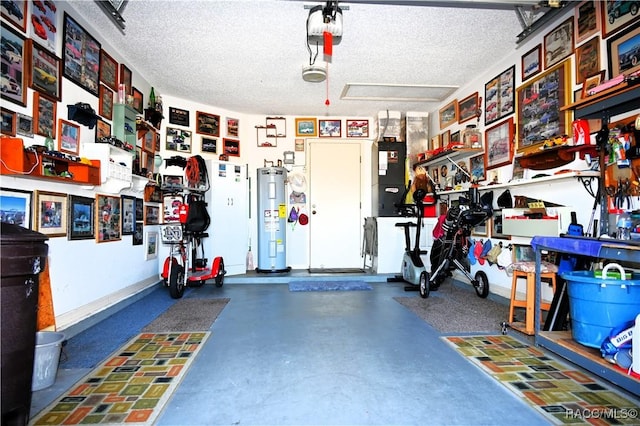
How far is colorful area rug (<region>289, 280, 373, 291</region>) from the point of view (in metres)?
5.16

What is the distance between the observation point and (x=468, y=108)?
Result: 16.7 ft

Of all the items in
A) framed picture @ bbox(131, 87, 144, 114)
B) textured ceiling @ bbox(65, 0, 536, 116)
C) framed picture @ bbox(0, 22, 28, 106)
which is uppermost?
textured ceiling @ bbox(65, 0, 536, 116)

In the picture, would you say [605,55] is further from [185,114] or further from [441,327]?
[185,114]

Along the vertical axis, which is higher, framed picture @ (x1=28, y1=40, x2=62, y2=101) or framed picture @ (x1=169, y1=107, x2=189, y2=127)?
framed picture @ (x1=169, y1=107, x2=189, y2=127)

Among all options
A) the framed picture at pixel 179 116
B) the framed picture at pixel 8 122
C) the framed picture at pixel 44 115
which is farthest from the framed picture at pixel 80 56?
the framed picture at pixel 179 116

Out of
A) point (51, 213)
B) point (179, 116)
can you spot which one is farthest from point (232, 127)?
point (51, 213)

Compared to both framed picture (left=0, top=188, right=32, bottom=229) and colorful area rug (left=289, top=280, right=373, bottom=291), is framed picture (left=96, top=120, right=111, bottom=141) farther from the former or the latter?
colorful area rug (left=289, top=280, right=373, bottom=291)

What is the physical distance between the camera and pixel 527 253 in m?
3.89

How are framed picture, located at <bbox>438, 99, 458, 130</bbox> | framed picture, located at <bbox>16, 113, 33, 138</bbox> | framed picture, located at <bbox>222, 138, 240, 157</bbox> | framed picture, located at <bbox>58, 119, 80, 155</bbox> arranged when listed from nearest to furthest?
1. framed picture, located at <bbox>16, 113, 33, 138</bbox>
2. framed picture, located at <bbox>58, 119, 80, 155</bbox>
3. framed picture, located at <bbox>438, 99, 458, 130</bbox>
4. framed picture, located at <bbox>222, 138, 240, 157</bbox>

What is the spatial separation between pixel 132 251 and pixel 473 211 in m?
4.31

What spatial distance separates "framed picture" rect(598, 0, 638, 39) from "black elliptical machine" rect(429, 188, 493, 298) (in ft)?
6.68

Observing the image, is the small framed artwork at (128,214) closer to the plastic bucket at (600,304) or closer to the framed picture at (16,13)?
the framed picture at (16,13)

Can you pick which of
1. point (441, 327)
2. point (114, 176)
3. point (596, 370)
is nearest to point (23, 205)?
point (114, 176)

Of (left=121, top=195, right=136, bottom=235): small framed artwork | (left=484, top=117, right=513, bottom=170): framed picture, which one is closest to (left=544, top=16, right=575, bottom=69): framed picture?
(left=484, top=117, right=513, bottom=170): framed picture
